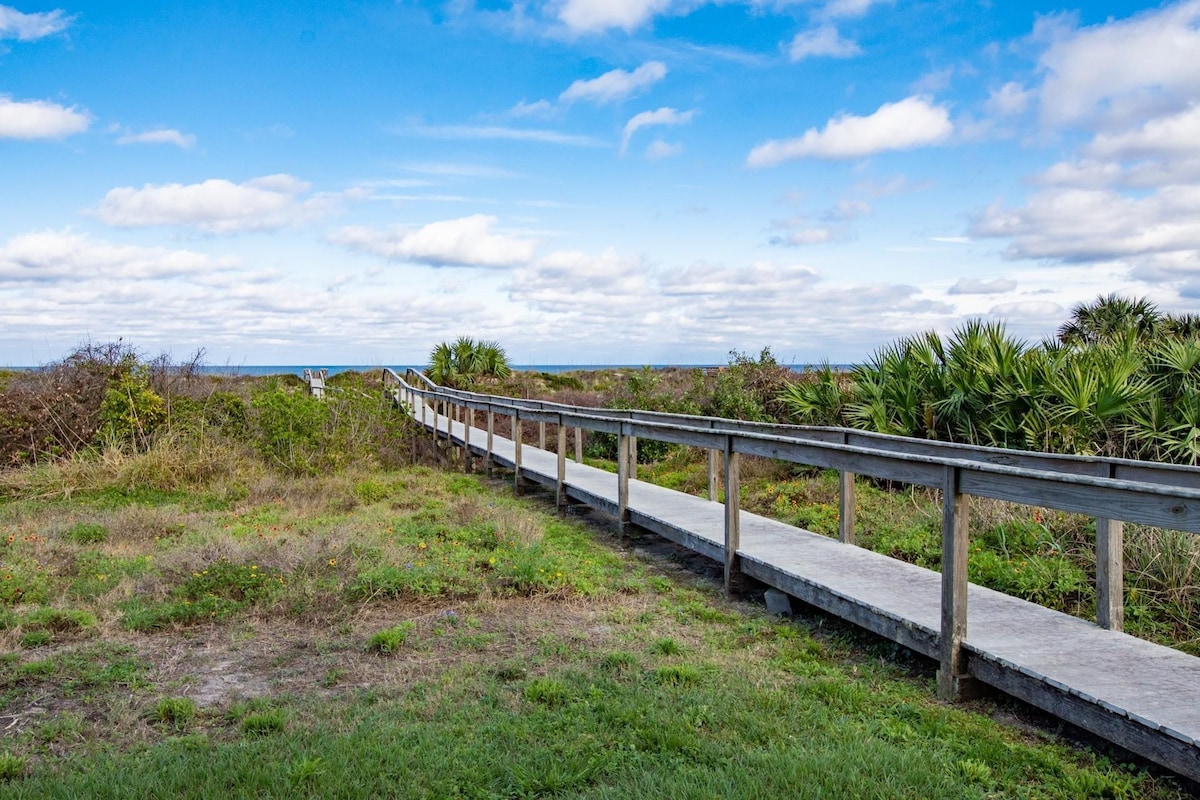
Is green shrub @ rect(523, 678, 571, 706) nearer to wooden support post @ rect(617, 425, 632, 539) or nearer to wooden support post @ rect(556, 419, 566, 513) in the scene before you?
wooden support post @ rect(617, 425, 632, 539)

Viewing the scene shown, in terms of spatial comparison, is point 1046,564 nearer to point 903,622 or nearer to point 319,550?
point 903,622

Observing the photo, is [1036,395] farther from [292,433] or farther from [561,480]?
[292,433]

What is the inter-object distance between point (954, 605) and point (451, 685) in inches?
106

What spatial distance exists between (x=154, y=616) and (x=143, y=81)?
13.0 m

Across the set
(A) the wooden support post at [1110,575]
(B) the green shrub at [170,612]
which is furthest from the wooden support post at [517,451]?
(A) the wooden support post at [1110,575]

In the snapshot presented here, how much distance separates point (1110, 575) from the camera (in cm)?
460

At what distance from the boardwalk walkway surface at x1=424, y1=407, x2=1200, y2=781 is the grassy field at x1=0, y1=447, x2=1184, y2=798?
18 cm

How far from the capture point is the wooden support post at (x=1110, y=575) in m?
4.60

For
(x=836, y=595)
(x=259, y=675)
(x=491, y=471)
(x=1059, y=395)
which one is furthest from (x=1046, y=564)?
(x=491, y=471)

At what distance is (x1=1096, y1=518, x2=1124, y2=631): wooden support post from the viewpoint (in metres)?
4.60

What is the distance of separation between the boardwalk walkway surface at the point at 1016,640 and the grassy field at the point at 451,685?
185 millimetres

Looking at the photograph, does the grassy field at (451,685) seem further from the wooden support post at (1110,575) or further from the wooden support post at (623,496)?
the wooden support post at (1110,575)

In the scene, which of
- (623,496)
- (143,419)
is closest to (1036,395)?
(623,496)

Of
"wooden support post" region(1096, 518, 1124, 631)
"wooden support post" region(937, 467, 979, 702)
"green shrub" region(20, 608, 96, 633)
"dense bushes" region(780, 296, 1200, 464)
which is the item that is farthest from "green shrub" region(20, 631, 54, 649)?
"dense bushes" region(780, 296, 1200, 464)
